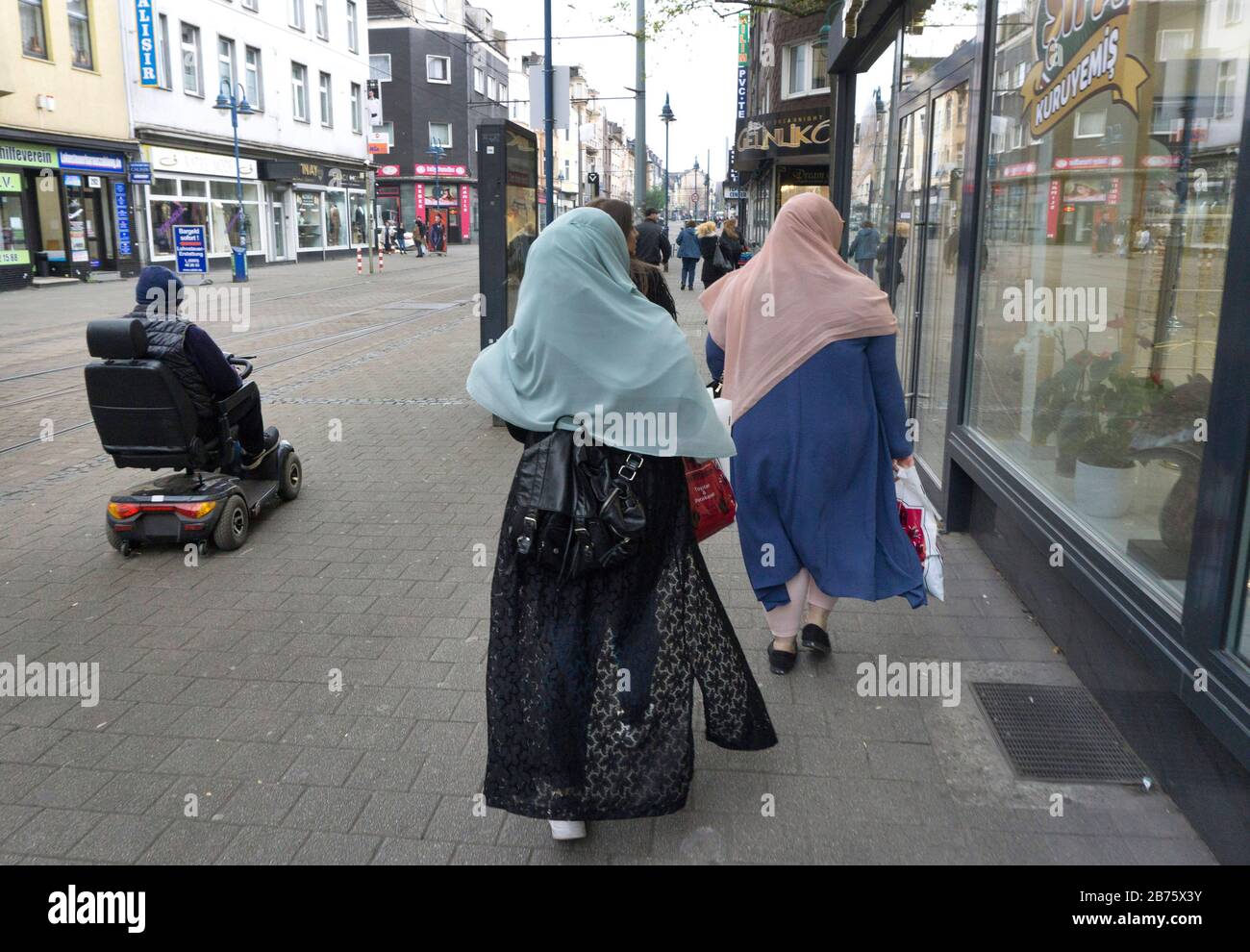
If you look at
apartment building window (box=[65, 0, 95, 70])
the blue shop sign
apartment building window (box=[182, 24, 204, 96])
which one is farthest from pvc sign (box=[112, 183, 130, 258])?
apartment building window (box=[182, 24, 204, 96])

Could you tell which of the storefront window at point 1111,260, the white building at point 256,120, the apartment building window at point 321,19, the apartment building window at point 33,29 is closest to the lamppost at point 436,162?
the white building at point 256,120

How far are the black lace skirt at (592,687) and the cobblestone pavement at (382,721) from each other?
0.70ft

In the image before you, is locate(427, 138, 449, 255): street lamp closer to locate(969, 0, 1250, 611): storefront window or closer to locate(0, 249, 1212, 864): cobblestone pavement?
locate(0, 249, 1212, 864): cobblestone pavement

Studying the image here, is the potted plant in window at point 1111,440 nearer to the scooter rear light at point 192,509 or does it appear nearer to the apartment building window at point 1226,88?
the apartment building window at point 1226,88

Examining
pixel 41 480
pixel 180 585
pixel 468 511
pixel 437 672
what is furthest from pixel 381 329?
pixel 437 672

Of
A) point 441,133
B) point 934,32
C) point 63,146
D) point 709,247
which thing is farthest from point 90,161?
point 441,133

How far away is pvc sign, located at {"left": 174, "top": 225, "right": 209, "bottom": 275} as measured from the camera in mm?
26016

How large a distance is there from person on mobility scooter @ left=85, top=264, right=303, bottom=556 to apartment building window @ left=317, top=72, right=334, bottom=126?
1518 inches

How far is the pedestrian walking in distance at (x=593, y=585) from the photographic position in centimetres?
288

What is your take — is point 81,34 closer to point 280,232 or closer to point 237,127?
point 237,127

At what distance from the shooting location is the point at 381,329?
17.3 metres

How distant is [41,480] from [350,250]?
3958 centimetres

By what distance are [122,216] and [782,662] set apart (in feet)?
94.0
